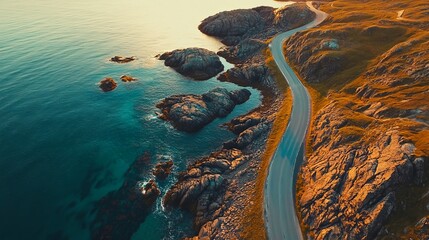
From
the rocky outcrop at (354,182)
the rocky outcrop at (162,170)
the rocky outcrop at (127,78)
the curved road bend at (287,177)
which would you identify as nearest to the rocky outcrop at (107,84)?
the rocky outcrop at (127,78)

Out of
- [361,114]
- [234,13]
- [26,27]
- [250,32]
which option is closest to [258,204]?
[361,114]

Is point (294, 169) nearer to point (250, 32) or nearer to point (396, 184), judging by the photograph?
point (396, 184)

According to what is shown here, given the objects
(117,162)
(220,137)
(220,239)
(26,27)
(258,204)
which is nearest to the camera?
(220,239)

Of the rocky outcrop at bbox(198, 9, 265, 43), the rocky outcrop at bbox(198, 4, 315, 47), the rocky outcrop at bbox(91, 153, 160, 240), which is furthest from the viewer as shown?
the rocky outcrop at bbox(198, 9, 265, 43)

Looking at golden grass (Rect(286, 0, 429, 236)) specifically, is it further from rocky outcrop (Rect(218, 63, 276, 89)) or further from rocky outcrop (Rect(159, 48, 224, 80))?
rocky outcrop (Rect(159, 48, 224, 80))

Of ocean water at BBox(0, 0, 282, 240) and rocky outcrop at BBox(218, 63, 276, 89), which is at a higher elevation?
rocky outcrop at BBox(218, 63, 276, 89)

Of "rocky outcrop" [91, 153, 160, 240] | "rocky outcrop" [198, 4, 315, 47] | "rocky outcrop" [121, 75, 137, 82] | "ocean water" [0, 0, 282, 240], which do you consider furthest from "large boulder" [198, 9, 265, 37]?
"rocky outcrop" [91, 153, 160, 240]

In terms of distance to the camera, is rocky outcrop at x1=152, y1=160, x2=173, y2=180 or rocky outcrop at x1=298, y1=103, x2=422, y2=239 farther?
rocky outcrop at x1=152, y1=160, x2=173, y2=180
